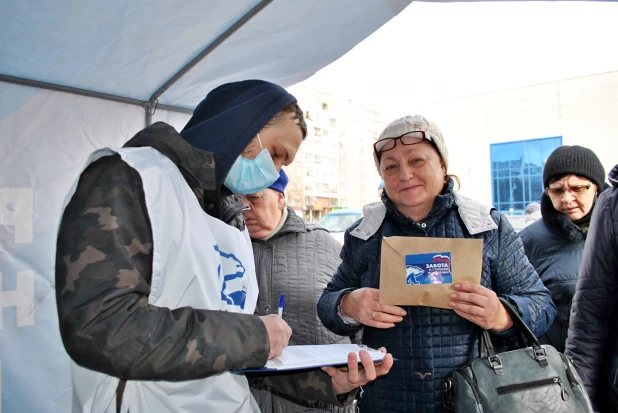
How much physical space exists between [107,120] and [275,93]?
1.57 m

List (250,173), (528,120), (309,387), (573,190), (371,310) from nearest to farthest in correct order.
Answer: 1. (250,173)
2. (309,387)
3. (371,310)
4. (573,190)
5. (528,120)

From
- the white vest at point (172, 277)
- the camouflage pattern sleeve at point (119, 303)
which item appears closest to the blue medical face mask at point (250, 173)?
the white vest at point (172, 277)

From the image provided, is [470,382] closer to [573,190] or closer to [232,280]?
[232,280]

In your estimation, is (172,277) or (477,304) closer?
(172,277)

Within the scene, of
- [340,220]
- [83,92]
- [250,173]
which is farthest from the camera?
[340,220]

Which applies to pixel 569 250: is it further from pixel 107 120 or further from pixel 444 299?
pixel 107 120

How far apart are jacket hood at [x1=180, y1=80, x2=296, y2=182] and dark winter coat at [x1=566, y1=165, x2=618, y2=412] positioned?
1.34 meters

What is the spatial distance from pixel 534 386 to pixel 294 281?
1280 mm

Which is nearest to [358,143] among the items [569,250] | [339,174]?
[339,174]

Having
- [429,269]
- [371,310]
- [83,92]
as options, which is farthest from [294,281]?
[83,92]

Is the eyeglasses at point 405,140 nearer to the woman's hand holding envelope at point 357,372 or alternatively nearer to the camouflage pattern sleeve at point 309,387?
the woman's hand holding envelope at point 357,372

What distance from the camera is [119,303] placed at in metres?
0.88

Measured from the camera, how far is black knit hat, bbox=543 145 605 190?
2770mm

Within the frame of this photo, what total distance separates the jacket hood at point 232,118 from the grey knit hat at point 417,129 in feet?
2.06
